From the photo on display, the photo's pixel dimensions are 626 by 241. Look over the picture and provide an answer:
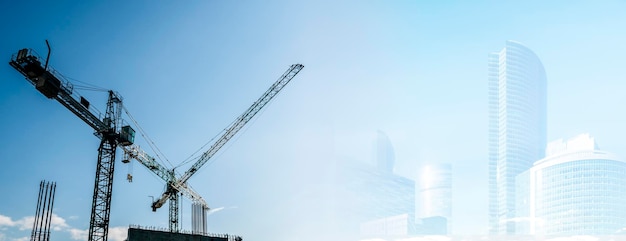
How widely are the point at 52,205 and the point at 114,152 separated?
12.4 m

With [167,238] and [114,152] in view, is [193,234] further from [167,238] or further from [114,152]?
[114,152]

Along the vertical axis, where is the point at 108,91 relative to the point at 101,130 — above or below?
above

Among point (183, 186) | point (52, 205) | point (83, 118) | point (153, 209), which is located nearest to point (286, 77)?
point (183, 186)

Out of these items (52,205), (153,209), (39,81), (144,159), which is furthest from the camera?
(153,209)

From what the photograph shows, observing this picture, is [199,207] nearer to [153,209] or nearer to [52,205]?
[153,209]

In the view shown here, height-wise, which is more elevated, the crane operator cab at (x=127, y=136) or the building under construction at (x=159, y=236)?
the crane operator cab at (x=127, y=136)

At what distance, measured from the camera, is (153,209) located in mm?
116438

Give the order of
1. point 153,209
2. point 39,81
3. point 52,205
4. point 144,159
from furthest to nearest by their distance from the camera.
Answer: point 153,209 < point 144,159 < point 52,205 < point 39,81

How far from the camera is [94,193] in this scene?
3329 inches

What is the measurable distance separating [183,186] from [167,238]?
4299 cm

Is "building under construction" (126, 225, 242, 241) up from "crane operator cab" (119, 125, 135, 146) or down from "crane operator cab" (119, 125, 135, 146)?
down

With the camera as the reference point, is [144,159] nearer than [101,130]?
No

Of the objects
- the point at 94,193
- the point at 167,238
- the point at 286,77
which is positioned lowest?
the point at 167,238

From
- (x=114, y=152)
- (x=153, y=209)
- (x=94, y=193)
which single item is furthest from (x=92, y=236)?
(x=153, y=209)
